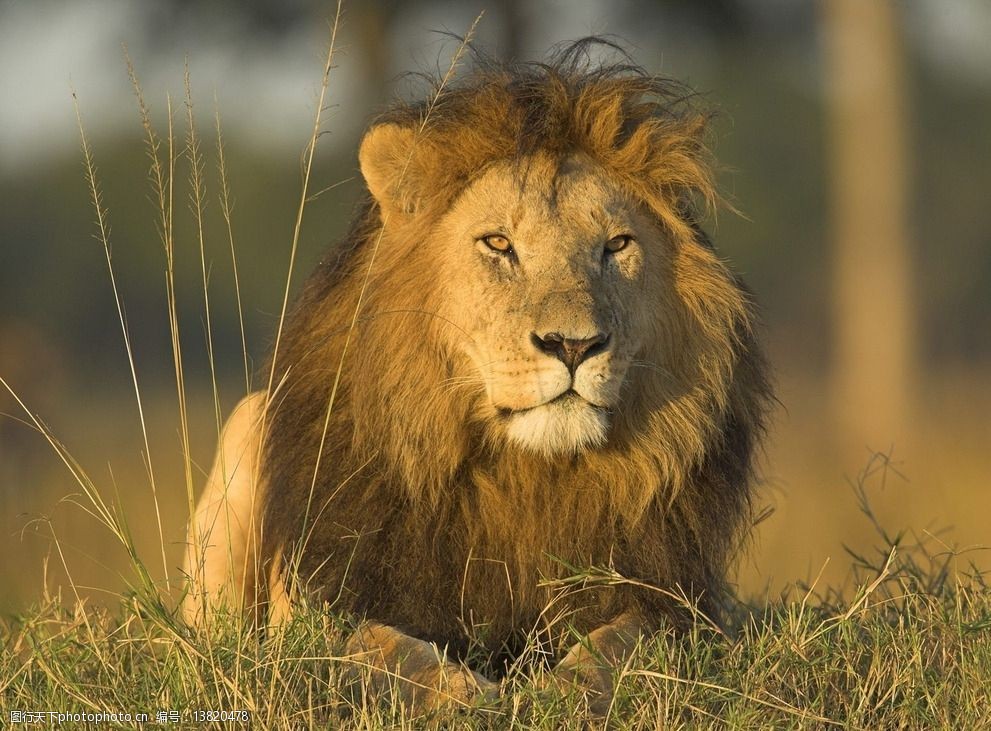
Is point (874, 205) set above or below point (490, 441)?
below

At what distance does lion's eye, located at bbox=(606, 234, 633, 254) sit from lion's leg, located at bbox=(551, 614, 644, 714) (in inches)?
37.3

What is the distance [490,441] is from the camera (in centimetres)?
400

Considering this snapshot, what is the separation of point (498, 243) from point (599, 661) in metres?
1.14

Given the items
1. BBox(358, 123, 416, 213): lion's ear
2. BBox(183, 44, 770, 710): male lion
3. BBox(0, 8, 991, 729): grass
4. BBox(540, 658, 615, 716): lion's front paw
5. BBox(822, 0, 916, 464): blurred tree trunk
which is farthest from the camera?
BBox(822, 0, 916, 464): blurred tree trunk

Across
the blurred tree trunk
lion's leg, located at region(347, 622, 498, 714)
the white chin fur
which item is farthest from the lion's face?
the blurred tree trunk

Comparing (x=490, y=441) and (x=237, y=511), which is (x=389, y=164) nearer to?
(x=490, y=441)

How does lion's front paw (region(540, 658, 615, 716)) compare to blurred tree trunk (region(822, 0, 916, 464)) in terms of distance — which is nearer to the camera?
lion's front paw (region(540, 658, 615, 716))

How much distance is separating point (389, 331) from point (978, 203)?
26.6m

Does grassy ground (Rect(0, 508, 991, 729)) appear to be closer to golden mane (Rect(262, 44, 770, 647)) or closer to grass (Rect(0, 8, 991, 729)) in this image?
grass (Rect(0, 8, 991, 729))

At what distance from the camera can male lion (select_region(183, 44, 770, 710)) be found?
12.8 ft

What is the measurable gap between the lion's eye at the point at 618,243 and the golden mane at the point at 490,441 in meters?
0.17

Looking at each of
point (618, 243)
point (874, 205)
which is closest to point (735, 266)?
point (618, 243)

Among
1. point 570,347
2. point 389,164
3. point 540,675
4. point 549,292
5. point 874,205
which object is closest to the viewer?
point 540,675

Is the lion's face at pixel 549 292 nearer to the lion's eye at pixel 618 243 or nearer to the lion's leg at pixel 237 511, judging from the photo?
the lion's eye at pixel 618 243
